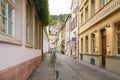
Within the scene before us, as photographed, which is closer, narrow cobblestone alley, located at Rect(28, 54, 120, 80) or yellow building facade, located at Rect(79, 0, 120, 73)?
narrow cobblestone alley, located at Rect(28, 54, 120, 80)

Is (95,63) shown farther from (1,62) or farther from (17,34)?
(1,62)

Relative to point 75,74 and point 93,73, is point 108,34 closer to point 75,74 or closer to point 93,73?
point 93,73

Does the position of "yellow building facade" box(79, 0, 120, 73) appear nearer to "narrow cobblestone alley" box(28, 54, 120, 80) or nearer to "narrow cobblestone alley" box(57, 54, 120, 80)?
"narrow cobblestone alley" box(57, 54, 120, 80)

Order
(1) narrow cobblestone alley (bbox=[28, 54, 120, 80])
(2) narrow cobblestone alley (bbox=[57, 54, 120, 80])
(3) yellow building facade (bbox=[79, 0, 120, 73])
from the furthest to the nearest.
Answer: (3) yellow building facade (bbox=[79, 0, 120, 73]) < (2) narrow cobblestone alley (bbox=[57, 54, 120, 80]) < (1) narrow cobblestone alley (bbox=[28, 54, 120, 80])

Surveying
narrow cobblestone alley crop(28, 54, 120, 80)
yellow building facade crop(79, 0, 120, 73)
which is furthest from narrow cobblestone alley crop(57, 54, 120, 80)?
yellow building facade crop(79, 0, 120, 73)

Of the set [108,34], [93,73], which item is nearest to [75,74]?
[93,73]

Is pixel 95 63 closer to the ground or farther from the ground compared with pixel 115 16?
closer to the ground

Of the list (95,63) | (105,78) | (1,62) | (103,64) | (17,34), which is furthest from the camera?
(95,63)

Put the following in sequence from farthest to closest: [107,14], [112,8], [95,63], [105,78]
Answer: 1. [95,63]
2. [107,14]
3. [112,8]
4. [105,78]

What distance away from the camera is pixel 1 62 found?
6.27 metres

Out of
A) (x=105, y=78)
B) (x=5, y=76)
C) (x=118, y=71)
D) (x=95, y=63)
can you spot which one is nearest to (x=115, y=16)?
(x=118, y=71)

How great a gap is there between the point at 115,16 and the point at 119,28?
0.82 m

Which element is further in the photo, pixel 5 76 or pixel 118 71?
pixel 118 71

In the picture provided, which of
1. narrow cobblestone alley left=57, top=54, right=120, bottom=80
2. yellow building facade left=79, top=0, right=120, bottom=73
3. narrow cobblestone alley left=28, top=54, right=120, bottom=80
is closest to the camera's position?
narrow cobblestone alley left=28, top=54, right=120, bottom=80
